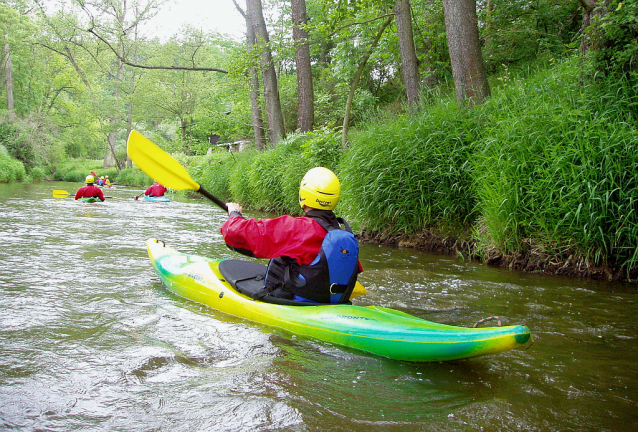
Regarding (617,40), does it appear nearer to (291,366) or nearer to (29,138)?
(291,366)

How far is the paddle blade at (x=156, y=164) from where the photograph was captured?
4.17 meters

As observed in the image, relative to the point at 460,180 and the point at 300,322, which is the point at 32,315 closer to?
the point at 300,322

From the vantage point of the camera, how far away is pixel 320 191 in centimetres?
311

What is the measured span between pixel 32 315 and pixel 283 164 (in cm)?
730

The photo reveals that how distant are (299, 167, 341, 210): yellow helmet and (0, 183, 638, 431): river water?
905mm

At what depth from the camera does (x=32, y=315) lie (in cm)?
337

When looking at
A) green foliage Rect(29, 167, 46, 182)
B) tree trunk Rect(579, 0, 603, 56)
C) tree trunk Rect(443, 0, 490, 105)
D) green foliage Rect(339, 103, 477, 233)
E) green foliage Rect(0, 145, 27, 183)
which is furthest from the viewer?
green foliage Rect(29, 167, 46, 182)

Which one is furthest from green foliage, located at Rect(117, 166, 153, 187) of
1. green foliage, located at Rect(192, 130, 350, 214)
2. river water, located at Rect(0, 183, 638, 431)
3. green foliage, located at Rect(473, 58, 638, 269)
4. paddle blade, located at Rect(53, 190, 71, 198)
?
green foliage, located at Rect(473, 58, 638, 269)

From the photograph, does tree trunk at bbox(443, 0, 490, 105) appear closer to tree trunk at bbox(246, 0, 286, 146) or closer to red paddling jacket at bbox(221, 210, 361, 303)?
red paddling jacket at bbox(221, 210, 361, 303)

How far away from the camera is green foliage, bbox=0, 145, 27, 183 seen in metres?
20.8

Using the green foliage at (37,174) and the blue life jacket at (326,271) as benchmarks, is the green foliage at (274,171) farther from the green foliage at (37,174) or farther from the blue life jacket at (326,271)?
the green foliage at (37,174)

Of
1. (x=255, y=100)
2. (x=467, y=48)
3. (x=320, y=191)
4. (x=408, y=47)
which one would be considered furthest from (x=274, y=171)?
(x=320, y=191)

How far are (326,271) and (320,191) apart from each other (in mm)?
530

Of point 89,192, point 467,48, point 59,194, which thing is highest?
point 467,48
